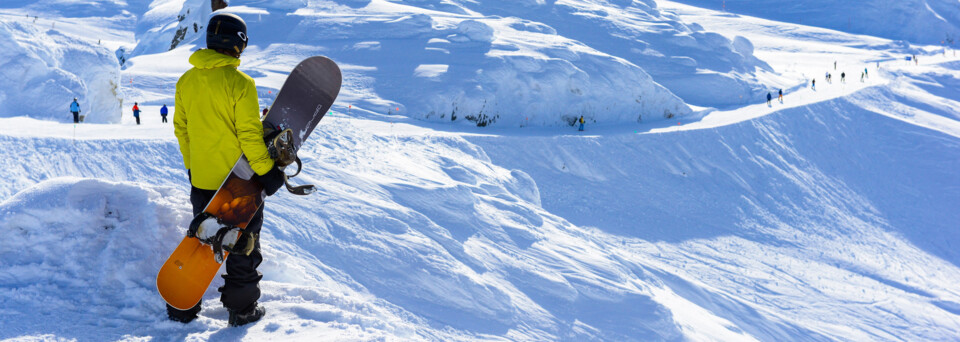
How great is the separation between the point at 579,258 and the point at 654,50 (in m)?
27.6

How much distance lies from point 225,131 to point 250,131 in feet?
0.73

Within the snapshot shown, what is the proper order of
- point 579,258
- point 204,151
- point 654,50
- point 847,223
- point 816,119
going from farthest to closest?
point 654,50 < point 816,119 < point 847,223 < point 579,258 < point 204,151

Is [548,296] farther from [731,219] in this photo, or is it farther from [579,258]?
[731,219]

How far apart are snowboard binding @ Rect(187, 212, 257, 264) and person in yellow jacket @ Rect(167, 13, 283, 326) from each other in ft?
0.41

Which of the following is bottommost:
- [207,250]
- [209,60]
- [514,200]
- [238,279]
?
[514,200]

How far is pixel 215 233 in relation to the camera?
439 cm

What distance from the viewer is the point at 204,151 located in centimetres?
452

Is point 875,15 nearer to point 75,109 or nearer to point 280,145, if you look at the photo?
point 75,109

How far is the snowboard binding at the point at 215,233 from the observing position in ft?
14.4

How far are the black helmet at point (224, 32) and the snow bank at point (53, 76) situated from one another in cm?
1488

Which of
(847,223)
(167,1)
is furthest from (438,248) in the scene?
(167,1)

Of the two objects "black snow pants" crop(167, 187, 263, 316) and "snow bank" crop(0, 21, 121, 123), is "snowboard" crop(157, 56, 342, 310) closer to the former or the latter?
"black snow pants" crop(167, 187, 263, 316)

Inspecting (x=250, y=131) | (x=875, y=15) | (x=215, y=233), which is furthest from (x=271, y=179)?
(x=875, y=15)

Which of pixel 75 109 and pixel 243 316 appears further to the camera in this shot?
pixel 75 109
